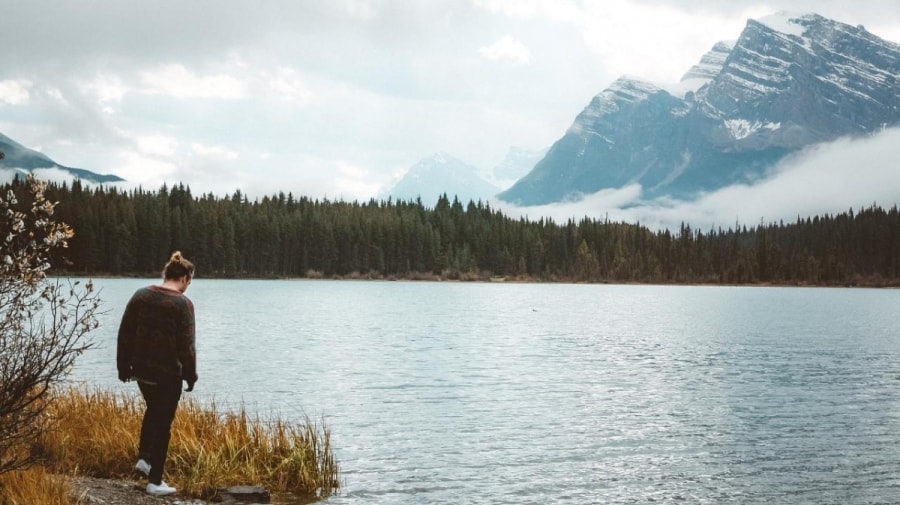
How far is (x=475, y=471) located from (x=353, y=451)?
153 inches

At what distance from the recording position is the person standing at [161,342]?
1270cm

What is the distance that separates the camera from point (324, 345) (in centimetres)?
5459

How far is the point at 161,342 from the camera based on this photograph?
12.8 metres

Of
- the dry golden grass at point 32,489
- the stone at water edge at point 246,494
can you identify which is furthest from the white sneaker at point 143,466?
the dry golden grass at point 32,489

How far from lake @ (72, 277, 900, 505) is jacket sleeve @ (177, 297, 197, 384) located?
4.94 m

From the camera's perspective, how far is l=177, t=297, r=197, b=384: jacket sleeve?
12820mm

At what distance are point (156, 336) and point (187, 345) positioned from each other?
0.50 metres

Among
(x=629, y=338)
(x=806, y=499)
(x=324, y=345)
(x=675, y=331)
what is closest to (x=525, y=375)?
(x=324, y=345)

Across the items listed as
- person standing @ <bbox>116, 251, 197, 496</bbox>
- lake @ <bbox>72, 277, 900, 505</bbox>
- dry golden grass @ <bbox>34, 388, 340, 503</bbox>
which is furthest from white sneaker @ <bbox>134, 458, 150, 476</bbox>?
lake @ <bbox>72, 277, 900, 505</bbox>

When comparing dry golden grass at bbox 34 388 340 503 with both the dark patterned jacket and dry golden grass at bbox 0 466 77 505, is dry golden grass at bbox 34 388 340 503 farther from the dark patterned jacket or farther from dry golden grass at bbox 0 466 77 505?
the dark patterned jacket

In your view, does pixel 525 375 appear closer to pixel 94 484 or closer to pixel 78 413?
pixel 78 413

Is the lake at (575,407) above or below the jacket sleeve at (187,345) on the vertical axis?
below

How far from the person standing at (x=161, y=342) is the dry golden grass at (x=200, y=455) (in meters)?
2.24

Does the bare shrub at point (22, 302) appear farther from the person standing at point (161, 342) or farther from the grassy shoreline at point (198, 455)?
the grassy shoreline at point (198, 455)
